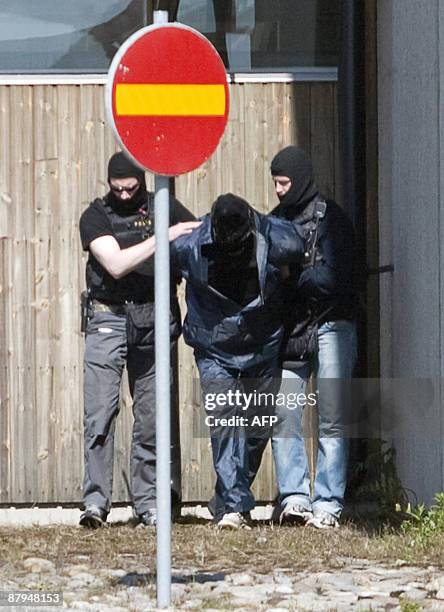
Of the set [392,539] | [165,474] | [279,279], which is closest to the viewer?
[165,474]

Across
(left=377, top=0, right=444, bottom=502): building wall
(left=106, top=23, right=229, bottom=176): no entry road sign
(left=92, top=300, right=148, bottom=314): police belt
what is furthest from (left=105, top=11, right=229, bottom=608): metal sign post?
(left=92, top=300, right=148, bottom=314): police belt

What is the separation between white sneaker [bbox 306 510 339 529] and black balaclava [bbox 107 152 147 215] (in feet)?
6.30

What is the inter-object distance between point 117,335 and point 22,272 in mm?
1006

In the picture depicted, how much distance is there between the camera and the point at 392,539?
793 cm

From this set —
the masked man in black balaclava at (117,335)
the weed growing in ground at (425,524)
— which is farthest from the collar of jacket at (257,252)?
the weed growing in ground at (425,524)

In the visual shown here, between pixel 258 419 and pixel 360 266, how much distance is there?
1.14 metres

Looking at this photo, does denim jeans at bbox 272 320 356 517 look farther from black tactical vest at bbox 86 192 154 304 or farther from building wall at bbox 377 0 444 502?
black tactical vest at bbox 86 192 154 304

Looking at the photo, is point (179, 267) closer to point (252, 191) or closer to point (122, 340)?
point (122, 340)

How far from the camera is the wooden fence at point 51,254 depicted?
31.8 feet

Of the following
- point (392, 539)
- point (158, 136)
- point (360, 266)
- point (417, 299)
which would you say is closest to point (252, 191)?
point (360, 266)

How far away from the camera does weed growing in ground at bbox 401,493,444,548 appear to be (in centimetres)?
782

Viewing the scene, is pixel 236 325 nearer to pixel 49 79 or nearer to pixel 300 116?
pixel 300 116

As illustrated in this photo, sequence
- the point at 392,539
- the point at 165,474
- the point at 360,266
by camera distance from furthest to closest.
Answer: the point at 360,266, the point at 392,539, the point at 165,474

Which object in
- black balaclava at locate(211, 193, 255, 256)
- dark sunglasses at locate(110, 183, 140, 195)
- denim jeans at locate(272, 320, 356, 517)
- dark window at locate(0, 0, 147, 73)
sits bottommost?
denim jeans at locate(272, 320, 356, 517)
